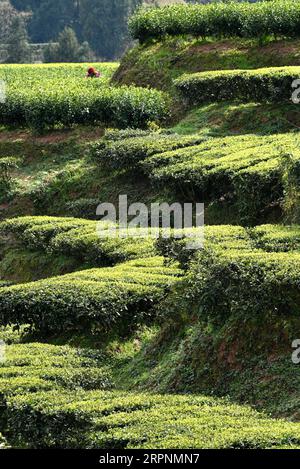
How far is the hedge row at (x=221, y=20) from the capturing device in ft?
74.0

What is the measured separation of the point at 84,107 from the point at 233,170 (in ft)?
24.2

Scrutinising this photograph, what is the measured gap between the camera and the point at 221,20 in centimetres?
2395

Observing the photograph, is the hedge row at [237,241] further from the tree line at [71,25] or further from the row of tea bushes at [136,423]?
the tree line at [71,25]

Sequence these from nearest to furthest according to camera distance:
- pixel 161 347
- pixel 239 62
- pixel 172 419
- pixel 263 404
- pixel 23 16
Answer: pixel 172 419, pixel 263 404, pixel 161 347, pixel 239 62, pixel 23 16

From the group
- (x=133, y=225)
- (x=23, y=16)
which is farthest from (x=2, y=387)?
(x=23, y=16)

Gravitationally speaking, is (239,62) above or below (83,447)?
above

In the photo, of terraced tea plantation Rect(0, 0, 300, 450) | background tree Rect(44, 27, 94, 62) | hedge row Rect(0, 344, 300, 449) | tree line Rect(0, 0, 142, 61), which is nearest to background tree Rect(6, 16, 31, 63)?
tree line Rect(0, 0, 142, 61)

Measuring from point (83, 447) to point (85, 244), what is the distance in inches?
259

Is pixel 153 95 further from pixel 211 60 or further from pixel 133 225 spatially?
pixel 133 225

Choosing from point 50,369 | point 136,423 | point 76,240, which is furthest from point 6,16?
point 136,423

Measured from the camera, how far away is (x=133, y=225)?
53.9 ft

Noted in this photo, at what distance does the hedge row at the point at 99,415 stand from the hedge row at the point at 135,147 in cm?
752

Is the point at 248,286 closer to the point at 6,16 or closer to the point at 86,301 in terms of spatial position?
the point at 86,301

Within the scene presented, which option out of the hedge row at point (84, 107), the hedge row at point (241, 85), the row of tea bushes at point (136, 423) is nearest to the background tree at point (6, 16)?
the hedge row at point (84, 107)
